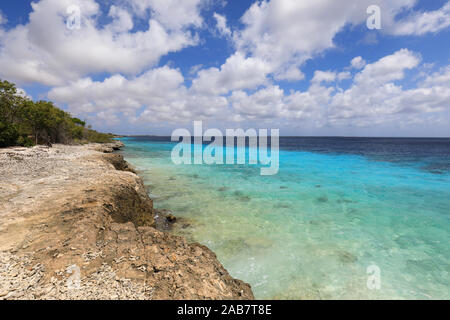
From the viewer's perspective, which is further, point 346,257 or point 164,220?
point 164,220

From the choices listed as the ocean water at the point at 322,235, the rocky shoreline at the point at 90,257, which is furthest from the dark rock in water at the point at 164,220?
the rocky shoreline at the point at 90,257

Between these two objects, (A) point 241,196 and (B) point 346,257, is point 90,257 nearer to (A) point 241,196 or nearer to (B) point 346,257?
(B) point 346,257

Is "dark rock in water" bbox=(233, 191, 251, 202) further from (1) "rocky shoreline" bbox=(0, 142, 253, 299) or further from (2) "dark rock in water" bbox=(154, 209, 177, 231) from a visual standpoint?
(1) "rocky shoreline" bbox=(0, 142, 253, 299)

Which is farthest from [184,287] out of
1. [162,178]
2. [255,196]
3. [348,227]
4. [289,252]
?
[162,178]

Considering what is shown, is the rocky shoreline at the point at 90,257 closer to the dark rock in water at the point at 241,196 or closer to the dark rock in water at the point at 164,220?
the dark rock in water at the point at 164,220

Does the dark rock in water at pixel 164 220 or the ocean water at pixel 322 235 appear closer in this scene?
the ocean water at pixel 322 235

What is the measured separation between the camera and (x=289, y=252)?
7.40 m

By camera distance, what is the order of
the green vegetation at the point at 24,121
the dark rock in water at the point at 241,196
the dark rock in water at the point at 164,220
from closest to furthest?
the dark rock in water at the point at 164,220 < the dark rock in water at the point at 241,196 < the green vegetation at the point at 24,121

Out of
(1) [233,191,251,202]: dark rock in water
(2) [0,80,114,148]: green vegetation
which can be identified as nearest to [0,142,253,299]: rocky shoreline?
(1) [233,191,251,202]: dark rock in water

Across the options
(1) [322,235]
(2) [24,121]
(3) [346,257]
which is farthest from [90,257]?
(2) [24,121]

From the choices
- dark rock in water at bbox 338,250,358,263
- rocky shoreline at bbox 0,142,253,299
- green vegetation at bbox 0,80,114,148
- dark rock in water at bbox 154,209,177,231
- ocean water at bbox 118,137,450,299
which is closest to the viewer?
rocky shoreline at bbox 0,142,253,299

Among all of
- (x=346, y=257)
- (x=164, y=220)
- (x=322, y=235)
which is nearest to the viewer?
(x=346, y=257)
